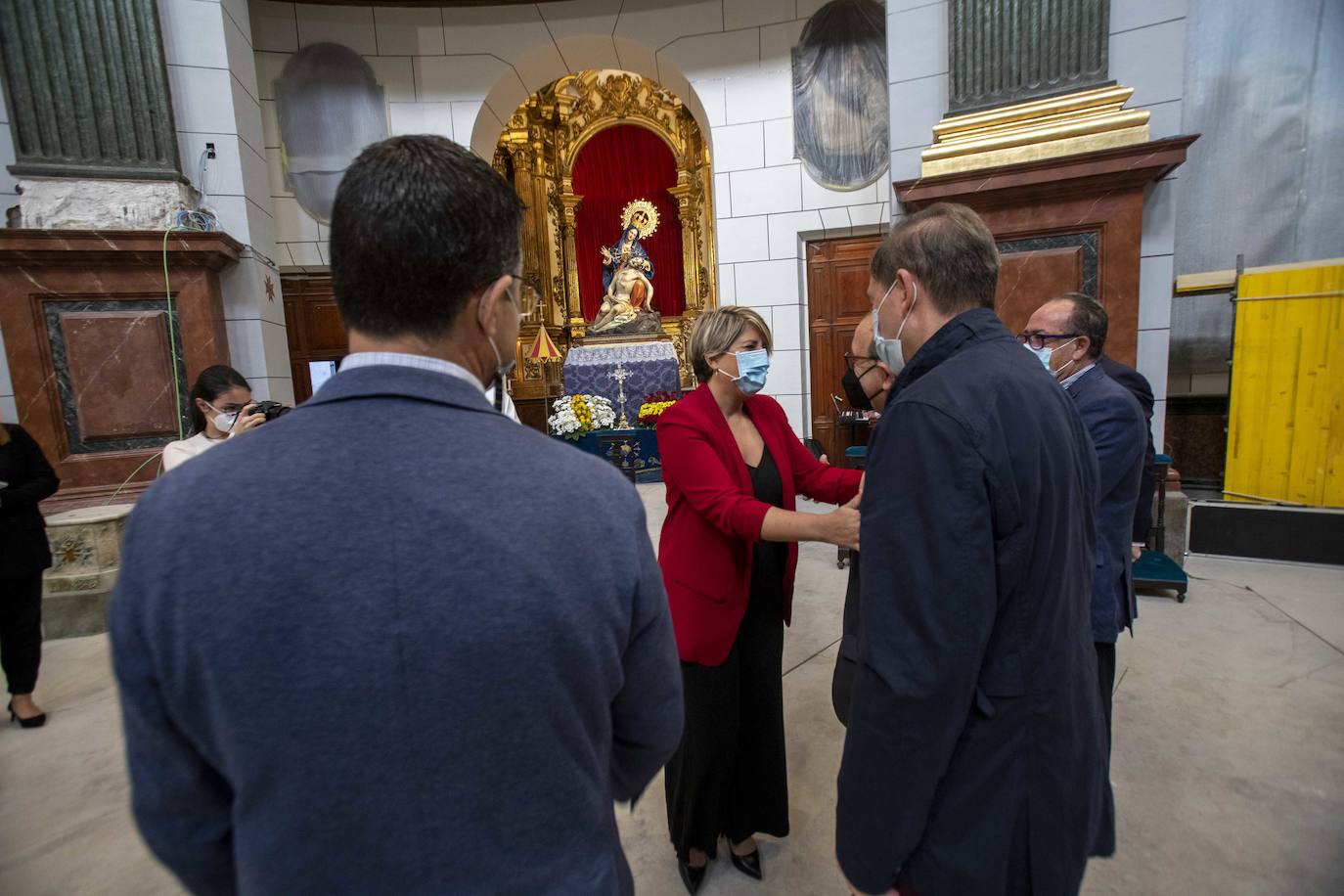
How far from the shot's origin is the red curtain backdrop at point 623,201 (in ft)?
32.1

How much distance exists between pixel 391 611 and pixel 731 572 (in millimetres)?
1228

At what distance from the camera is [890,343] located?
1.30 metres

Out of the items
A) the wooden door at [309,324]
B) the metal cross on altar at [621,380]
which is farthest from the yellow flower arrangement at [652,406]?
the wooden door at [309,324]

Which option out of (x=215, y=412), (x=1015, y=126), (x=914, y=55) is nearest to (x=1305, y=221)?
(x=1015, y=126)

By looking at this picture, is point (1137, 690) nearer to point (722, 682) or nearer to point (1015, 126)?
point (722, 682)

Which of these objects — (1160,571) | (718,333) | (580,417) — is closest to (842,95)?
(580,417)

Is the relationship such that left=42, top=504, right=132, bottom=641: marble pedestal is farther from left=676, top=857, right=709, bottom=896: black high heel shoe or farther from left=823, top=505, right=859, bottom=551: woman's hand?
left=823, top=505, right=859, bottom=551: woman's hand

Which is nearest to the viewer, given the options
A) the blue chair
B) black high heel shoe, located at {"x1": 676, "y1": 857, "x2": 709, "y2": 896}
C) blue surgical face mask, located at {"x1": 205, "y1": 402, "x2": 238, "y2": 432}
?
black high heel shoe, located at {"x1": 676, "y1": 857, "x2": 709, "y2": 896}

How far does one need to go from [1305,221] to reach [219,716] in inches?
278

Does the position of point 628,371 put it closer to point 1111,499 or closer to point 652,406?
point 652,406

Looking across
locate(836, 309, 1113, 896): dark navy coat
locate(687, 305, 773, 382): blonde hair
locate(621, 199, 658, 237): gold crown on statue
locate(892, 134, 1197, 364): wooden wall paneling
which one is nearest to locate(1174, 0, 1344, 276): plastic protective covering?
locate(892, 134, 1197, 364): wooden wall paneling

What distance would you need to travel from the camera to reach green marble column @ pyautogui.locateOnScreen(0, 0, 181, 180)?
13.6 feet

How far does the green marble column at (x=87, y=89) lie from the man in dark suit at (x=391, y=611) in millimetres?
5322

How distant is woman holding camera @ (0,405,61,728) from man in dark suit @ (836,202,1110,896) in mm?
3486
